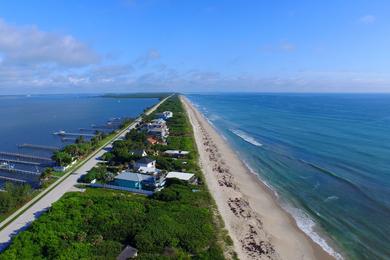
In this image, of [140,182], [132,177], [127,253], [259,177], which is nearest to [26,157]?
[132,177]

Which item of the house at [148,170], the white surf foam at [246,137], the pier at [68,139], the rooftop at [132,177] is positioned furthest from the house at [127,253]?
the pier at [68,139]

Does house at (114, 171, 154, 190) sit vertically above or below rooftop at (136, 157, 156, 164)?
below

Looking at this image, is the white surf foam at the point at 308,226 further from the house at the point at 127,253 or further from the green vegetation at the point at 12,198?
the green vegetation at the point at 12,198

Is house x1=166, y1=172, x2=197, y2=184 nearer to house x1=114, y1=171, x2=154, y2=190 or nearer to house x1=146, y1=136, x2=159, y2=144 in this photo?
house x1=114, y1=171, x2=154, y2=190

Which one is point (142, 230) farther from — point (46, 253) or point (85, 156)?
point (85, 156)

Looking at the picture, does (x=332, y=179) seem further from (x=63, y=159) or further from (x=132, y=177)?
(x=63, y=159)

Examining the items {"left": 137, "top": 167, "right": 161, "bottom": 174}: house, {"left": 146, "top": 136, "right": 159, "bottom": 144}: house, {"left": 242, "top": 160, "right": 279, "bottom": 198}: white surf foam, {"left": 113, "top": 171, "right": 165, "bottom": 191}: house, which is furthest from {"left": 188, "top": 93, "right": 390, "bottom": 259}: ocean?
{"left": 146, "top": 136, "right": 159, "bottom": 144}: house
